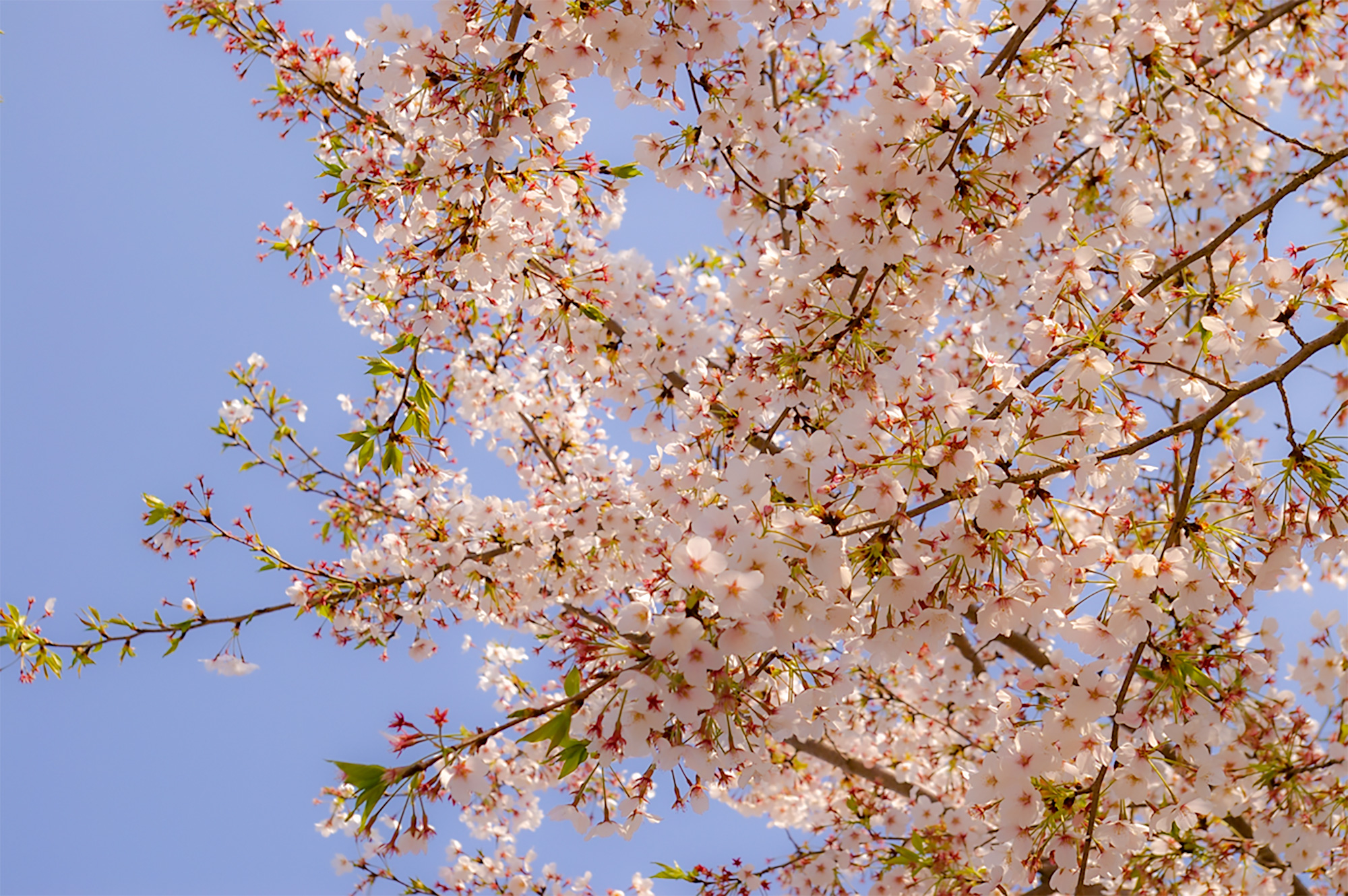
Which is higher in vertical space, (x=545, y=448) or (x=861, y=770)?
(x=545, y=448)

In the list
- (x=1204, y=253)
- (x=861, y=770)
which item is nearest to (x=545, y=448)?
(x=861, y=770)

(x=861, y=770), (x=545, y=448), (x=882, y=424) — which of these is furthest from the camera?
(x=545, y=448)

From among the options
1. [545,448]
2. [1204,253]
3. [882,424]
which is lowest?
[882,424]

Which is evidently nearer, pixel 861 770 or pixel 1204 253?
pixel 1204 253

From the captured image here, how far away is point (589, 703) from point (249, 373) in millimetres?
3532

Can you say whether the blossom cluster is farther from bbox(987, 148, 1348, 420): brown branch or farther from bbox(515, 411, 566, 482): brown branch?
bbox(515, 411, 566, 482): brown branch

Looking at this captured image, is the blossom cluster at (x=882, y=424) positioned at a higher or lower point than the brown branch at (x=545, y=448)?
lower

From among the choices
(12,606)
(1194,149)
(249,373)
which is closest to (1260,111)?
(1194,149)

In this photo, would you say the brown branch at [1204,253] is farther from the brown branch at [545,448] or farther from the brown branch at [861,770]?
the brown branch at [545,448]

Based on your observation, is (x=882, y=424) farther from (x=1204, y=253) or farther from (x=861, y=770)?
(x=861, y=770)

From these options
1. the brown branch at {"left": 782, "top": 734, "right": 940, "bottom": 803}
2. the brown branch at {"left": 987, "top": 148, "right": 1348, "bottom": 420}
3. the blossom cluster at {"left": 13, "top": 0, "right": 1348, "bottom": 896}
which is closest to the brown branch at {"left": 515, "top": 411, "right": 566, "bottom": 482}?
the blossom cluster at {"left": 13, "top": 0, "right": 1348, "bottom": 896}

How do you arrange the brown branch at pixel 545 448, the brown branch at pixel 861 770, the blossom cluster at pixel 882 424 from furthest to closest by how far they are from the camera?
the brown branch at pixel 545 448 → the brown branch at pixel 861 770 → the blossom cluster at pixel 882 424

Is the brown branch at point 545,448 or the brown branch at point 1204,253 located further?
the brown branch at point 545,448

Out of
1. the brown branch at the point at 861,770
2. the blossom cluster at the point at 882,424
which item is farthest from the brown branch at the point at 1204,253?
the brown branch at the point at 861,770
